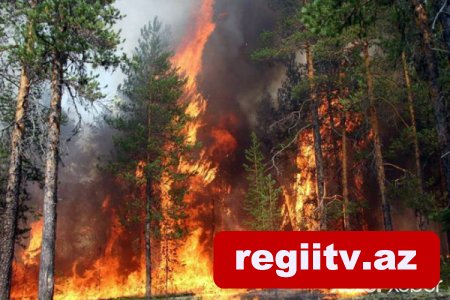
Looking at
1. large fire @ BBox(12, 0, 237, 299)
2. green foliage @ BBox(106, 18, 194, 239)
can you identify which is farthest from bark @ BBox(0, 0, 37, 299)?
large fire @ BBox(12, 0, 237, 299)

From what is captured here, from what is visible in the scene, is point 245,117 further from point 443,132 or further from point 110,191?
point 443,132

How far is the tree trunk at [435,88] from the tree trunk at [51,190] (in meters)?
10.2

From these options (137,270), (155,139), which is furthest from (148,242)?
(137,270)

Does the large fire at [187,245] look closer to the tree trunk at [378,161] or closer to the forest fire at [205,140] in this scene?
the forest fire at [205,140]

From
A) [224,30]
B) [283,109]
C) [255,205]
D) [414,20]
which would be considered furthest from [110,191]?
[414,20]

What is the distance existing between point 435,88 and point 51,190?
10.5 metres

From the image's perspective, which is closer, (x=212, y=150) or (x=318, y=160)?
(x=318, y=160)

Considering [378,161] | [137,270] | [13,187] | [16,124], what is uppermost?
[16,124]

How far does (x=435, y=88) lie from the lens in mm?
9500

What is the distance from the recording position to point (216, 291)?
27031mm

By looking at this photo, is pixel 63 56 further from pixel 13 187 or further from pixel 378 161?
pixel 378 161

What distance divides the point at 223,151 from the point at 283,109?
20.5ft

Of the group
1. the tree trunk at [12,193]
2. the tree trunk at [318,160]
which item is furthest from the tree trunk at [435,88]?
the tree trunk at [12,193]

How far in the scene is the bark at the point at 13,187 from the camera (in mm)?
12258
